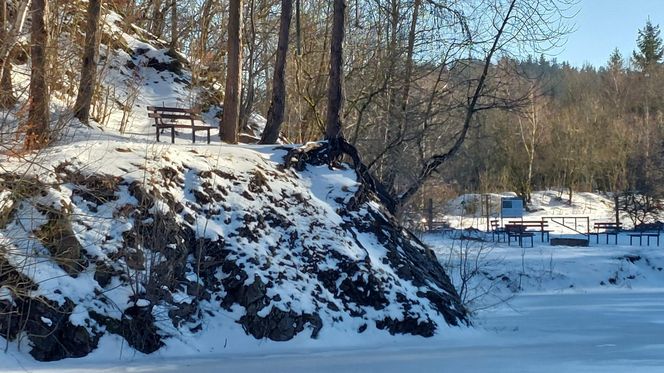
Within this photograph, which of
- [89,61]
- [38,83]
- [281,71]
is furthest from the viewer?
[281,71]

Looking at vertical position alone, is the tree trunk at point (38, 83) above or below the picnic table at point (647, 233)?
above

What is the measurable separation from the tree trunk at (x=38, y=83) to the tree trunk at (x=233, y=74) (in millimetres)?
5477

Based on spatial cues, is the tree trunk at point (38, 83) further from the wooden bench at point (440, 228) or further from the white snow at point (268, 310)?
the wooden bench at point (440, 228)

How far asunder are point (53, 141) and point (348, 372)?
21.5ft

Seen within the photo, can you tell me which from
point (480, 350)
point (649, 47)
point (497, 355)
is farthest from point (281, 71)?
point (649, 47)

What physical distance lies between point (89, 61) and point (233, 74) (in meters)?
3.74

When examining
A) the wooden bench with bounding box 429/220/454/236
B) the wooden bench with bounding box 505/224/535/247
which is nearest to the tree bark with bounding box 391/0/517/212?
the wooden bench with bounding box 429/220/454/236

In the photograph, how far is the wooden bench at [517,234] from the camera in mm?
40125

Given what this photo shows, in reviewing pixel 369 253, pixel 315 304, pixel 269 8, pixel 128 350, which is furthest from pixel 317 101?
pixel 128 350

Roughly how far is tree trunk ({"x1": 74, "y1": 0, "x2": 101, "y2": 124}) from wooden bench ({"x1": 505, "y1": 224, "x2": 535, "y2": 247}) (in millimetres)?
24300

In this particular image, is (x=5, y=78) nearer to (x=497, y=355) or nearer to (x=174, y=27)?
(x=497, y=355)

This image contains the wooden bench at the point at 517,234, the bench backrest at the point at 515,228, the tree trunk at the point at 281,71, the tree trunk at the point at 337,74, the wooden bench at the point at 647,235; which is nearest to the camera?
the tree trunk at the point at 337,74

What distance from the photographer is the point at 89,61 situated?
20.8 meters

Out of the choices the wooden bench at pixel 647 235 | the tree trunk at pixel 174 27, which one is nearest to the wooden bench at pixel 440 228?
the wooden bench at pixel 647 235
